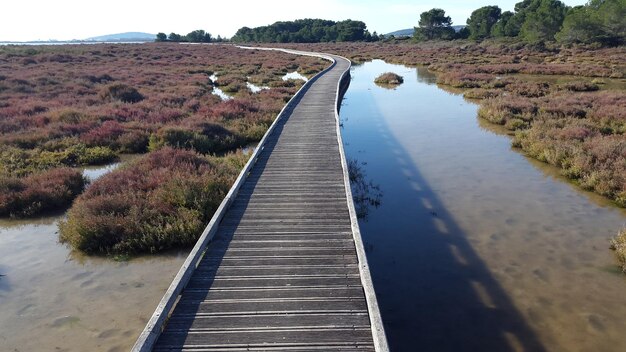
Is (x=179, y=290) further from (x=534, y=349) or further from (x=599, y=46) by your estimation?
(x=599, y=46)

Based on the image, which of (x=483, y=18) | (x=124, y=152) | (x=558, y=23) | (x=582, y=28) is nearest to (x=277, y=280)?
(x=124, y=152)

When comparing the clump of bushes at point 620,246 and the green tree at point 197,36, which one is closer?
the clump of bushes at point 620,246

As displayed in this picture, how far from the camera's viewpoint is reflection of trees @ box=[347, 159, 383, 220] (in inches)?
458

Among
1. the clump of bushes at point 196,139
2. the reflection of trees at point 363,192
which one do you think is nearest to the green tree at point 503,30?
the clump of bushes at point 196,139

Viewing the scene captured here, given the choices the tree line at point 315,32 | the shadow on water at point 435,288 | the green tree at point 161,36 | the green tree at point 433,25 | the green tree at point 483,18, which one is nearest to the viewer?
the shadow on water at point 435,288

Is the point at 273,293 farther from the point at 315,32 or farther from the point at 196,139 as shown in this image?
the point at 315,32

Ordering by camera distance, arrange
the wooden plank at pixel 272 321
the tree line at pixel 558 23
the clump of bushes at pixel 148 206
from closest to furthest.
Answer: the wooden plank at pixel 272 321 → the clump of bushes at pixel 148 206 → the tree line at pixel 558 23

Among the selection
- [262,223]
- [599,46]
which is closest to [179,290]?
[262,223]

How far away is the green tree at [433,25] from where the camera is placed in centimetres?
11519

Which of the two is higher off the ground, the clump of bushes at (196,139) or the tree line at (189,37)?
the tree line at (189,37)

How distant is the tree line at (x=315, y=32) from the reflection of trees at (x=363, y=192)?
130 metres

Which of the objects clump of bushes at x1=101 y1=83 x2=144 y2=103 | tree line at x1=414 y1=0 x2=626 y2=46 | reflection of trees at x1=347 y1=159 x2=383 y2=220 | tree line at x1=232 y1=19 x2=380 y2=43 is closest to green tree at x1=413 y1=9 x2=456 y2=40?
tree line at x1=414 y1=0 x2=626 y2=46

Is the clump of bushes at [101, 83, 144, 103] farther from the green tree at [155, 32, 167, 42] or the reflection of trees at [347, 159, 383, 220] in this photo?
the green tree at [155, 32, 167, 42]

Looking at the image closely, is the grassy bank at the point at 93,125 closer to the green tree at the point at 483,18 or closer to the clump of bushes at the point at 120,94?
the clump of bushes at the point at 120,94
